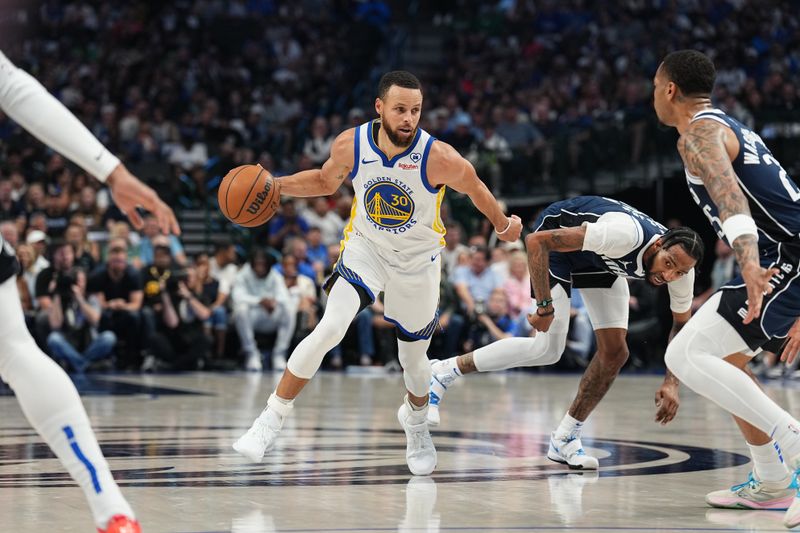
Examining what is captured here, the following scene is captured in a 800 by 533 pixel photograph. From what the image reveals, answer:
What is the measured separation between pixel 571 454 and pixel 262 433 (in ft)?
5.24

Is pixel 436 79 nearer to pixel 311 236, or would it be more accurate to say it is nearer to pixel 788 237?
pixel 311 236

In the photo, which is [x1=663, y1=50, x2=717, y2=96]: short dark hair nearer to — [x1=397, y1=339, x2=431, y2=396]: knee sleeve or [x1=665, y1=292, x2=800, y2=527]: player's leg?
[x1=665, y1=292, x2=800, y2=527]: player's leg

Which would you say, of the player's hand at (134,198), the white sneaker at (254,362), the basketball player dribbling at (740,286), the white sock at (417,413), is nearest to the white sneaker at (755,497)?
the basketball player dribbling at (740,286)

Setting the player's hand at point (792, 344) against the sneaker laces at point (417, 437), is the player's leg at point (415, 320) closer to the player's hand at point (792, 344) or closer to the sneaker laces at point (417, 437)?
the sneaker laces at point (417, 437)

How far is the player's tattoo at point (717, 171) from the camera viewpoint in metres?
4.55

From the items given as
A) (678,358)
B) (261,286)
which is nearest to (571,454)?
(678,358)

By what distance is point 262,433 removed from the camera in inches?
239

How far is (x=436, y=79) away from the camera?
2281 centimetres

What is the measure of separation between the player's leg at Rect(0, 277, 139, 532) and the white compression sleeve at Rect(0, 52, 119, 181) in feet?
1.57

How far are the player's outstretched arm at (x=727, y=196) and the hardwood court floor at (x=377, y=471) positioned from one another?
979 millimetres

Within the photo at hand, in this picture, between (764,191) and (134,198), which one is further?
(764,191)

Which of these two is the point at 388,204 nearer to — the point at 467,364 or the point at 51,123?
the point at 467,364

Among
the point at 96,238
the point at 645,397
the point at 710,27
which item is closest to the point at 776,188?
the point at 645,397

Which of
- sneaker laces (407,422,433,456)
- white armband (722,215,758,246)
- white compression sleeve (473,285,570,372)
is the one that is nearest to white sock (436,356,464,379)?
white compression sleeve (473,285,570,372)
